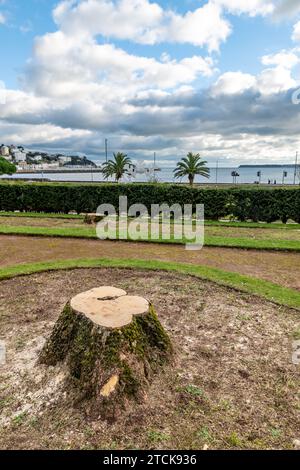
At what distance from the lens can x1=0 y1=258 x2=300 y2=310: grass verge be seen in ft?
21.2

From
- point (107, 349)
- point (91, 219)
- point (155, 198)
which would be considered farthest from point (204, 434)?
point (155, 198)

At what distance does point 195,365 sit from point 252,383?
2.26ft

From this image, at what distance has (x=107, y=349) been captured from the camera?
3.48m

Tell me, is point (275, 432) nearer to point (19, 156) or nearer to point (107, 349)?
point (107, 349)

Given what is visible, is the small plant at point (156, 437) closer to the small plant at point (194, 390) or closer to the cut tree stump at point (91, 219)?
the small plant at point (194, 390)

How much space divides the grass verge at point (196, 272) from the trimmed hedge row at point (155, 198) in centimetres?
999

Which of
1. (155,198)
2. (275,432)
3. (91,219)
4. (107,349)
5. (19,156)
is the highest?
(19,156)

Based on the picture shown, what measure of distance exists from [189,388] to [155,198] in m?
16.0

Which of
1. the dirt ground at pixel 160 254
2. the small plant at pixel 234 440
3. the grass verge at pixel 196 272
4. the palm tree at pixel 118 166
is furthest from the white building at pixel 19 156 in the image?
the small plant at pixel 234 440

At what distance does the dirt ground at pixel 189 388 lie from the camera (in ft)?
9.76

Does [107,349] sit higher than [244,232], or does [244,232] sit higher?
[107,349]

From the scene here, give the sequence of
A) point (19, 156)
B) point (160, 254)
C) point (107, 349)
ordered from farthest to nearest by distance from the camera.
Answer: point (19, 156)
point (160, 254)
point (107, 349)

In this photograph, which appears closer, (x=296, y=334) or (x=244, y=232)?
(x=296, y=334)
